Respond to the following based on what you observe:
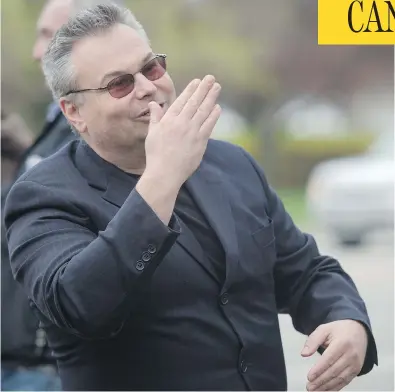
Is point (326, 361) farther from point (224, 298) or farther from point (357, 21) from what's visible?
point (357, 21)

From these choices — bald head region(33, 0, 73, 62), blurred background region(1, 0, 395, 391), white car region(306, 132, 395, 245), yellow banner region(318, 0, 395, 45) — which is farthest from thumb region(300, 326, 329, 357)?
blurred background region(1, 0, 395, 391)

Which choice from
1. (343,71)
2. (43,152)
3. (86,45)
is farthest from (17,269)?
(343,71)

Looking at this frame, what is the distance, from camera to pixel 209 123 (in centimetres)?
216

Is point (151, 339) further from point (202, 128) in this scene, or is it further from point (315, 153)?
point (315, 153)

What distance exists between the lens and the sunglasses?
2.35m

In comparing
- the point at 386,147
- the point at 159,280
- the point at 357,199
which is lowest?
the point at 357,199

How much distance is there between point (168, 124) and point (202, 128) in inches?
3.0

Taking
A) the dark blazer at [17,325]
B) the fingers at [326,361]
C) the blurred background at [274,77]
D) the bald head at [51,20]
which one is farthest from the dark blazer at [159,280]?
the blurred background at [274,77]

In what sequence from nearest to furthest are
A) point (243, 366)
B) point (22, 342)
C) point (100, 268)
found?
point (100, 268) < point (243, 366) < point (22, 342)

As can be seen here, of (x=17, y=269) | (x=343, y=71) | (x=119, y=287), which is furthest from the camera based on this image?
(x=343, y=71)

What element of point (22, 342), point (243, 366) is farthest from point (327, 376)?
point (22, 342)

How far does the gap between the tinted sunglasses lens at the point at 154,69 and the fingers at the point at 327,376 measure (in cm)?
82

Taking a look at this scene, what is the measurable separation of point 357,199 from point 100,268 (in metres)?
10.9

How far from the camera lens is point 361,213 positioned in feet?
42.0
